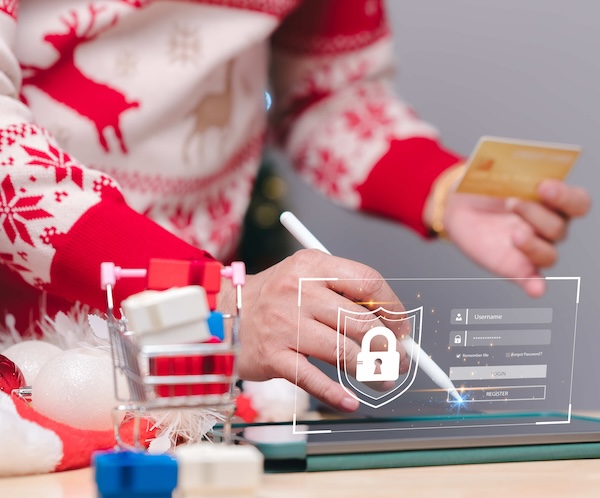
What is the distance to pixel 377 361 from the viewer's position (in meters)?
0.60

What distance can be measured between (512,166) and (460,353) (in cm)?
46

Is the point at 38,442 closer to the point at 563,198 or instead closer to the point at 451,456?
the point at 451,456

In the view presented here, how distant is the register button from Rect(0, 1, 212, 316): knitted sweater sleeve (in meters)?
0.28

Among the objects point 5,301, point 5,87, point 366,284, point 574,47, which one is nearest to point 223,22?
point 5,87

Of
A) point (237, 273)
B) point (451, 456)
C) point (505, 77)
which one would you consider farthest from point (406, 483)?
point (505, 77)

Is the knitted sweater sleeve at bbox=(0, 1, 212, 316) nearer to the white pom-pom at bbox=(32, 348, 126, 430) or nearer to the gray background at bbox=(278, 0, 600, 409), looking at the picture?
the white pom-pom at bbox=(32, 348, 126, 430)

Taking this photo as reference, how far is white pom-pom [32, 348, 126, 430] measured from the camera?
1.99 feet

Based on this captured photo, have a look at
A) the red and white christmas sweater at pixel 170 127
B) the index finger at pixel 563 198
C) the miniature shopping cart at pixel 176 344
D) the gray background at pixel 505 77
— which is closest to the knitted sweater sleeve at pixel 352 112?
the red and white christmas sweater at pixel 170 127

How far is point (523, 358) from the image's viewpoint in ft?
2.11

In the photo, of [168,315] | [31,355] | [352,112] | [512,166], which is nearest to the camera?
[168,315]

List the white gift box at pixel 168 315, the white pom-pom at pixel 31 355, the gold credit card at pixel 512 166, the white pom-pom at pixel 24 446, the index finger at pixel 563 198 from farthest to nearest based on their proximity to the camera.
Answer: the index finger at pixel 563 198 → the gold credit card at pixel 512 166 → the white pom-pom at pixel 31 355 → the white pom-pom at pixel 24 446 → the white gift box at pixel 168 315

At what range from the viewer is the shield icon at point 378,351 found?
1.95 feet

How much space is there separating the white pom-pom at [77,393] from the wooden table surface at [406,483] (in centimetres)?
4

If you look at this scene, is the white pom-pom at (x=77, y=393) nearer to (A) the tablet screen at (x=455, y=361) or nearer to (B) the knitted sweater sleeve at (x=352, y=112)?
(A) the tablet screen at (x=455, y=361)
